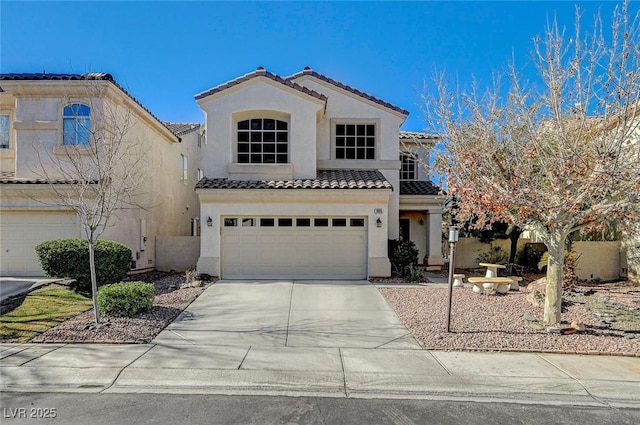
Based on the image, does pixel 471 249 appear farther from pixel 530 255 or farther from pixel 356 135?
pixel 356 135

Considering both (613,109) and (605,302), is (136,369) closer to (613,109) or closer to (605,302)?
(613,109)

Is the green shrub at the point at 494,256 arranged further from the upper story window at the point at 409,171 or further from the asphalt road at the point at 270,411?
the asphalt road at the point at 270,411

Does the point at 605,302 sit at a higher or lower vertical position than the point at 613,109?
lower

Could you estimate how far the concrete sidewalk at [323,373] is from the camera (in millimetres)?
5648

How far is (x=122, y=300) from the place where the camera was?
8.91 m

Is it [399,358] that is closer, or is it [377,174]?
[399,358]

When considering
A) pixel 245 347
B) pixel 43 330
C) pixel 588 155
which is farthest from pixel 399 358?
pixel 43 330

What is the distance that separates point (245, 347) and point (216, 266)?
705 centimetres

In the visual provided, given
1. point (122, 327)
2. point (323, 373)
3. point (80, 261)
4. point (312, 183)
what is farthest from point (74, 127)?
point (323, 373)

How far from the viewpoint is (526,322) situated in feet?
30.0

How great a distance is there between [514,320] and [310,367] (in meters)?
5.55

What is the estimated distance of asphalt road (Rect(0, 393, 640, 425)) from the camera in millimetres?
4809

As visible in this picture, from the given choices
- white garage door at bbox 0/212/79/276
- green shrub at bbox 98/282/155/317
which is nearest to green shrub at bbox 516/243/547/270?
green shrub at bbox 98/282/155/317

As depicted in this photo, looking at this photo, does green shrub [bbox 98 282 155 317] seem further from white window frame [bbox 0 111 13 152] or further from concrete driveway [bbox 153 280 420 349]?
white window frame [bbox 0 111 13 152]
